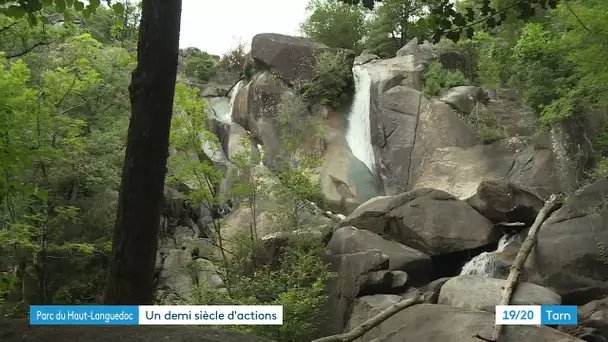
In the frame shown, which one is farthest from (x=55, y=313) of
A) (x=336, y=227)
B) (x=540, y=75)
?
(x=540, y=75)

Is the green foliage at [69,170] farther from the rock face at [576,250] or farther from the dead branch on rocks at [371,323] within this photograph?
the rock face at [576,250]

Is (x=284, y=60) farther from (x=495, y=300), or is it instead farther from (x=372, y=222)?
(x=495, y=300)

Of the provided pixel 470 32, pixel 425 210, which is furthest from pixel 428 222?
pixel 470 32

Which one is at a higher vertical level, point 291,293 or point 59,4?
point 59,4

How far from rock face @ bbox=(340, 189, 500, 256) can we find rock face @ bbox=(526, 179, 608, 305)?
2.25 m

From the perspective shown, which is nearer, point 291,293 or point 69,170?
point 291,293

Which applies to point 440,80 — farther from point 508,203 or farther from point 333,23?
point 333,23

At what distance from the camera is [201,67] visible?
2725cm

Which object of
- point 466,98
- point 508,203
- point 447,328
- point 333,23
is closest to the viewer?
point 447,328

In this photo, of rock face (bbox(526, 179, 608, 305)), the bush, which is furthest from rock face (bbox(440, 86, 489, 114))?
the bush

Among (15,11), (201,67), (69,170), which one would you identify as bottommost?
(15,11)

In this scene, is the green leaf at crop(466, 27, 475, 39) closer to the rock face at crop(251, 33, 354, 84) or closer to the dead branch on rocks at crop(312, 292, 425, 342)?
the dead branch on rocks at crop(312, 292, 425, 342)

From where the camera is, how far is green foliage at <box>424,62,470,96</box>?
18.1 meters

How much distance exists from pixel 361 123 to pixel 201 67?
1152 centimetres
